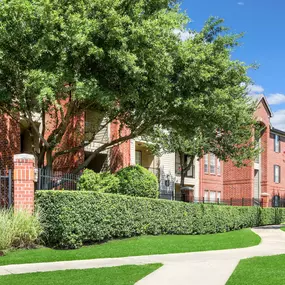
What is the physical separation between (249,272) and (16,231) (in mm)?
6439

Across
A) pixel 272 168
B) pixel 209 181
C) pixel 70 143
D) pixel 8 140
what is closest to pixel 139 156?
pixel 70 143

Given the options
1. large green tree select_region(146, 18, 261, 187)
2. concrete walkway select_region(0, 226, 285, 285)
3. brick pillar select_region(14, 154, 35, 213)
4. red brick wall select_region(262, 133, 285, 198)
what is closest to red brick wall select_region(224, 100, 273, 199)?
A: red brick wall select_region(262, 133, 285, 198)

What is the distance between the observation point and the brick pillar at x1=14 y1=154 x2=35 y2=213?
45.0ft

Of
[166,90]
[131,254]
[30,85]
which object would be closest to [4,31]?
[30,85]

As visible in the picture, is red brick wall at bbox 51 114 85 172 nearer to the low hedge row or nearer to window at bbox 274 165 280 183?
the low hedge row

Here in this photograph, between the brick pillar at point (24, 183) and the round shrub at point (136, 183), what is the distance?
15.0ft

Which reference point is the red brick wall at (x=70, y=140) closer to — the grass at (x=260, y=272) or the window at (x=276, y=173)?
the grass at (x=260, y=272)

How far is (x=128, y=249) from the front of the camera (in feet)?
45.7

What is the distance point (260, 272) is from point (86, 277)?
396cm

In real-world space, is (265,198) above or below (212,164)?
below

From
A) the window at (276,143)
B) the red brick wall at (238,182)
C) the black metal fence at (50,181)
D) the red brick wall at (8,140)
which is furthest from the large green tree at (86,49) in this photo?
the window at (276,143)

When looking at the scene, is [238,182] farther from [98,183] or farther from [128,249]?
[128,249]

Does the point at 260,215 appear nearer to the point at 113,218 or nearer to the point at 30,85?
the point at 113,218

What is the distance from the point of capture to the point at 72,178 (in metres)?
19.3
